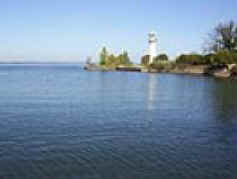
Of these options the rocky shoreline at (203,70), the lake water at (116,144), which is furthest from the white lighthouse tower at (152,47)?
the lake water at (116,144)

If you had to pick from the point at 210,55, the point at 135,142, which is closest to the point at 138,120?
the point at 135,142

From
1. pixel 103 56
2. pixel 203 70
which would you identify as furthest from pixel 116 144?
pixel 103 56

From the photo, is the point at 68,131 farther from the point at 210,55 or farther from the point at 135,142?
the point at 210,55

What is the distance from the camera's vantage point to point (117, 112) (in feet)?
74.1

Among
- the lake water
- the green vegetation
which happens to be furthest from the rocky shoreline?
the lake water

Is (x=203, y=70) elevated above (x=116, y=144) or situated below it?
above

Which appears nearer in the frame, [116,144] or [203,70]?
[116,144]

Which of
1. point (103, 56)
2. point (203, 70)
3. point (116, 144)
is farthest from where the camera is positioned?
point (103, 56)

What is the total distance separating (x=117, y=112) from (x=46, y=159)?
11.3 meters

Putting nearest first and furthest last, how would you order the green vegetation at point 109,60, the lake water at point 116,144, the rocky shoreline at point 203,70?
the lake water at point 116,144 < the rocky shoreline at point 203,70 < the green vegetation at point 109,60

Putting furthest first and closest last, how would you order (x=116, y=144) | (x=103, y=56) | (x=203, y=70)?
(x=103, y=56)
(x=203, y=70)
(x=116, y=144)

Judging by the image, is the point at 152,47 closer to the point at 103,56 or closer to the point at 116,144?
the point at 103,56

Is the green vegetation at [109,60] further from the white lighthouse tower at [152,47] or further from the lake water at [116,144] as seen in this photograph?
the lake water at [116,144]

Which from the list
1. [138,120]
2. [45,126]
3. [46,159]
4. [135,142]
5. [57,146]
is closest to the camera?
[46,159]
